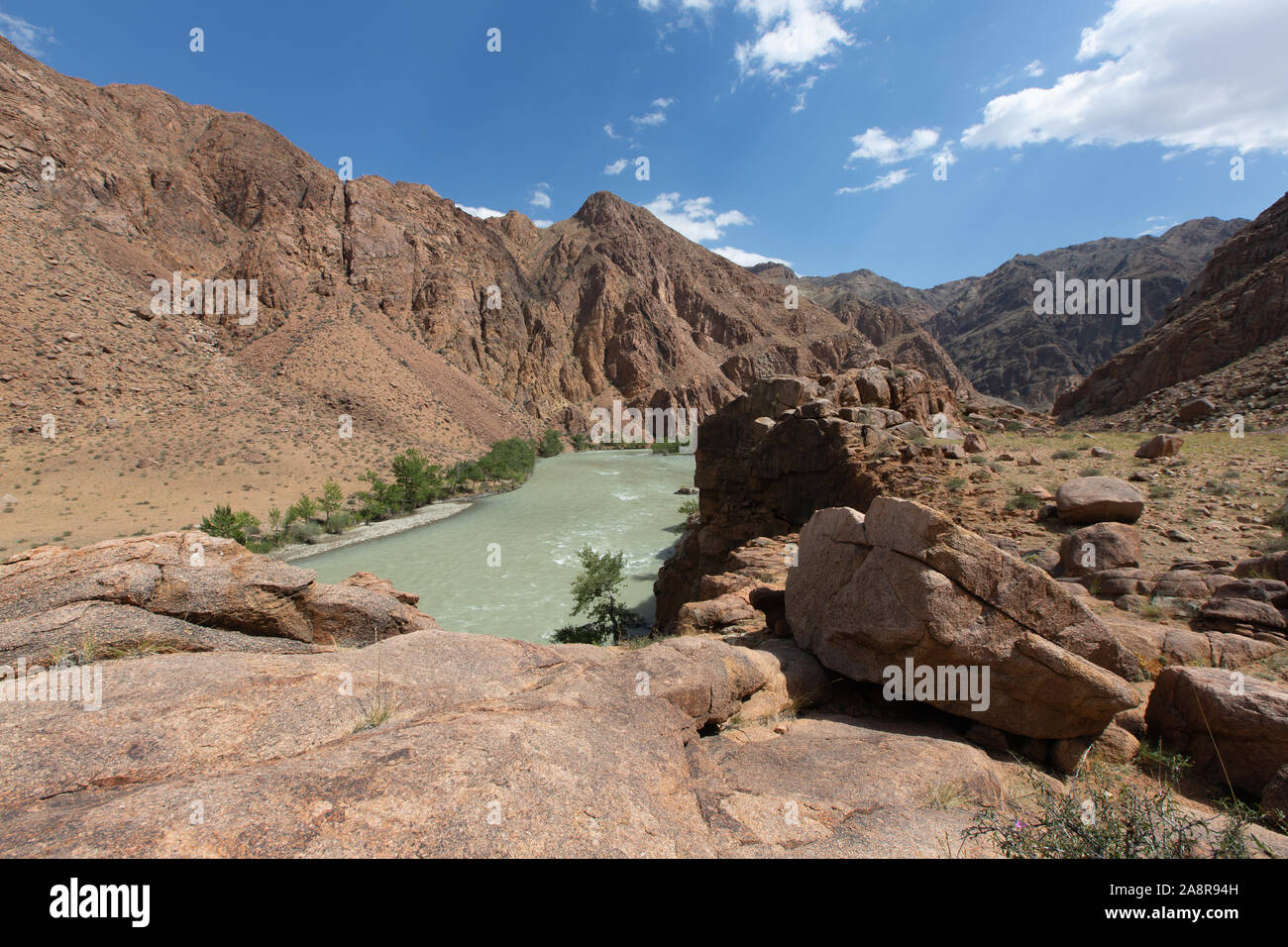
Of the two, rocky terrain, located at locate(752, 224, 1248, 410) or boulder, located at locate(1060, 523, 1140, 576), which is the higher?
rocky terrain, located at locate(752, 224, 1248, 410)

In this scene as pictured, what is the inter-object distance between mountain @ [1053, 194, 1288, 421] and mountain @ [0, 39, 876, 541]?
52076mm

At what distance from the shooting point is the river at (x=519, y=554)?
20.2 m

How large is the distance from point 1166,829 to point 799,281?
685ft

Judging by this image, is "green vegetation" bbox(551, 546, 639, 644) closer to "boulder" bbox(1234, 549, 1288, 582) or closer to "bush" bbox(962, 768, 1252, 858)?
"boulder" bbox(1234, 549, 1288, 582)

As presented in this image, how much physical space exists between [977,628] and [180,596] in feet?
26.7

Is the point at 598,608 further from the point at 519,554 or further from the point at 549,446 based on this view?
the point at 549,446

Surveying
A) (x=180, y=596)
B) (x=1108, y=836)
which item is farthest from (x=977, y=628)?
(x=180, y=596)

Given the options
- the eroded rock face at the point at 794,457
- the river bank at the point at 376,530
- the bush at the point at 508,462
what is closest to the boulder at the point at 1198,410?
the eroded rock face at the point at 794,457

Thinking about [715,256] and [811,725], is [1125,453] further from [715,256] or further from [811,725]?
[715,256]

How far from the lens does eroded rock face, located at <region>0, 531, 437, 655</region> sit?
4703 millimetres

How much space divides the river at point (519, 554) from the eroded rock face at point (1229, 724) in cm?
1510

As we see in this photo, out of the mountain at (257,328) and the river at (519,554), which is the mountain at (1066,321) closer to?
the mountain at (257,328)

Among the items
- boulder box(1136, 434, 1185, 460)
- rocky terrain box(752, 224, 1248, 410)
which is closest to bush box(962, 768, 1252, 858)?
boulder box(1136, 434, 1185, 460)

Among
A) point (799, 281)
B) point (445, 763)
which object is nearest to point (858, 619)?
point (445, 763)
